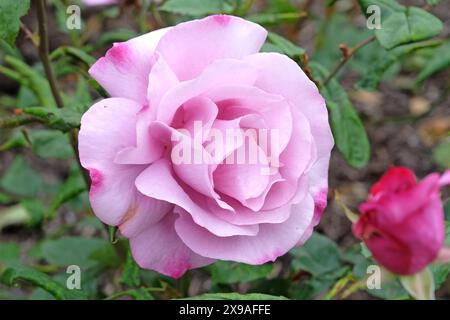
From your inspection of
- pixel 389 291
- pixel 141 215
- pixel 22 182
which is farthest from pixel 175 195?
pixel 22 182

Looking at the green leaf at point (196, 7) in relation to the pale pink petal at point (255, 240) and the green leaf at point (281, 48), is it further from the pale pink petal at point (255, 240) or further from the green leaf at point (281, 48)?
the pale pink petal at point (255, 240)

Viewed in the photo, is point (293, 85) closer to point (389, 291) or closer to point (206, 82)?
point (206, 82)

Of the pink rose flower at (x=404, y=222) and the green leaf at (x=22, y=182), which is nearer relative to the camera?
the pink rose flower at (x=404, y=222)

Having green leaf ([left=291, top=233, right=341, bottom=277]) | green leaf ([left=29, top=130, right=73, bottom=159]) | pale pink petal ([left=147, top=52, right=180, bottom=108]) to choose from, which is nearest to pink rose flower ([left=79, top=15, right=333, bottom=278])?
pale pink petal ([left=147, top=52, right=180, bottom=108])

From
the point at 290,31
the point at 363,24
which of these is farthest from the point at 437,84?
the point at 290,31

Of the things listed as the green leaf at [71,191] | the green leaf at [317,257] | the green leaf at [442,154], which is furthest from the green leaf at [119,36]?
the green leaf at [442,154]
